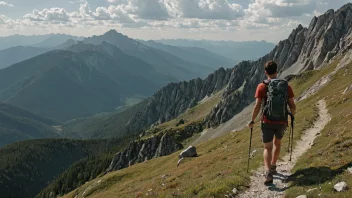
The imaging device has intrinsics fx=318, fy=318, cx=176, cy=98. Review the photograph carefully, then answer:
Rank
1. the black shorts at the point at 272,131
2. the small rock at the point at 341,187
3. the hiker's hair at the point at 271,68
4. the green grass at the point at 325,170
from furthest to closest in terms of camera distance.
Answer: the hiker's hair at the point at 271,68, the black shorts at the point at 272,131, the green grass at the point at 325,170, the small rock at the point at 341,187

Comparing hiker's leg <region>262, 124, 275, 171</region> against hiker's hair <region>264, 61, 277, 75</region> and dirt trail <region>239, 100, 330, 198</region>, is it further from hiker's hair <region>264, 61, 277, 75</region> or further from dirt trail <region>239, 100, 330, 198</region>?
hiker's hair <region>264, 61, 277, 75</region>

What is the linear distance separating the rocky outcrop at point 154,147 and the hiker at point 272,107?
359 feet

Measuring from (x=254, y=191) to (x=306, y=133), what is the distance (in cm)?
2182

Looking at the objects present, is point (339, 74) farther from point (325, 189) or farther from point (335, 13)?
point (335, 13)

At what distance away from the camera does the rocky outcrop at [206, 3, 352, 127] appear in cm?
14200

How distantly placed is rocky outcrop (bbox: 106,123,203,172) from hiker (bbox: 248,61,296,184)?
359 ft

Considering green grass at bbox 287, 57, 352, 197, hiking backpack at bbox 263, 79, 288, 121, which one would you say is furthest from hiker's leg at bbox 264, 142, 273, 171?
hiking backpack at bbox 263, 79, 288, 121

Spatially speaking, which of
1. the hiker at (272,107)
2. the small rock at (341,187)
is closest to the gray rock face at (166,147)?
the hiker at (272,107)

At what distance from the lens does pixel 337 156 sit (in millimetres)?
20203

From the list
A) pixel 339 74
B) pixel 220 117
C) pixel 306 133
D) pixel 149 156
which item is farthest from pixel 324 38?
pixel 306 133

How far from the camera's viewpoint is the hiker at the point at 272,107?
17.1 m

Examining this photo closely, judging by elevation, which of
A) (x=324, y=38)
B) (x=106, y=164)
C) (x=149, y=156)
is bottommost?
(x=106, y=164)

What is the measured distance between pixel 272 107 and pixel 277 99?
50cm

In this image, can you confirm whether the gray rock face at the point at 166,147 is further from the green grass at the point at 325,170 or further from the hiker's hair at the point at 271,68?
the hiker's hair at the point at 271,68
